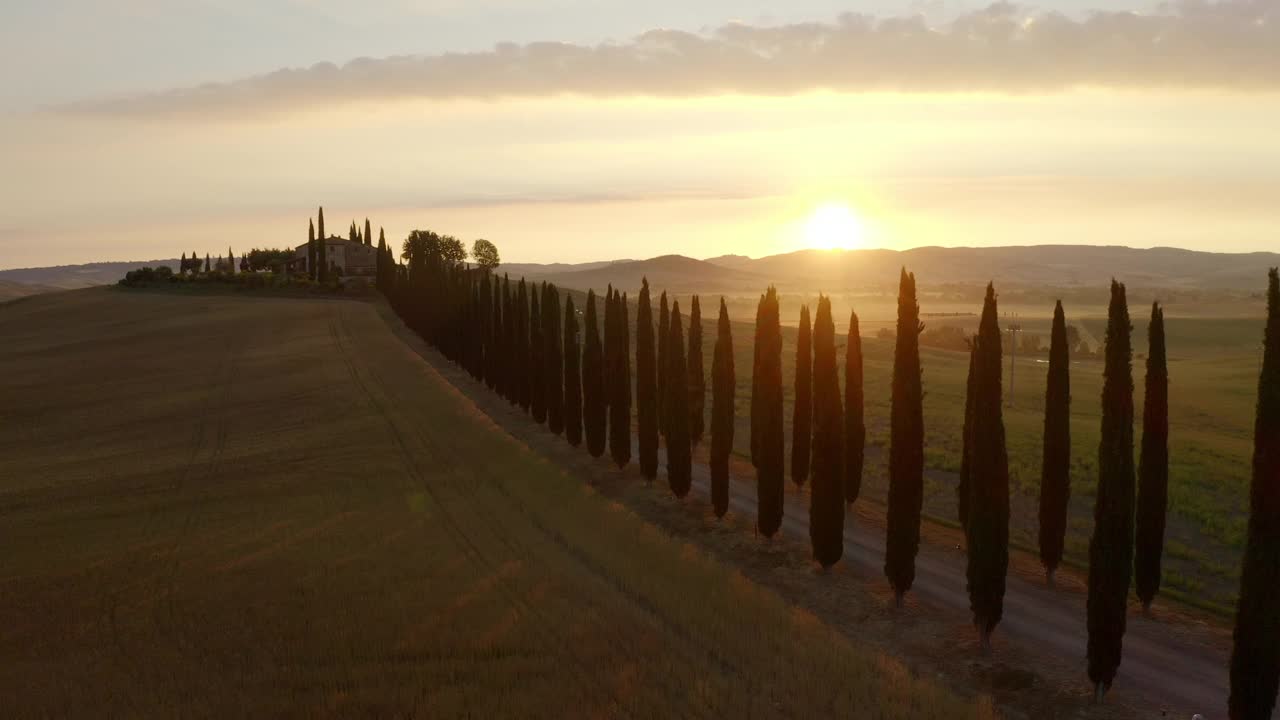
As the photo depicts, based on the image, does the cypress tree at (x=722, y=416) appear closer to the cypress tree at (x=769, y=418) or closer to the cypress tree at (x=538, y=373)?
the cypress tree at (x=769, y=418)

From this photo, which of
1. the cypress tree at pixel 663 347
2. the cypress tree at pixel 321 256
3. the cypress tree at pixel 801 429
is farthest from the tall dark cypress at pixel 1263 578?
the cypress tree at pixel 321 256

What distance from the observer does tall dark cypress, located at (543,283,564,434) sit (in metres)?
47.2

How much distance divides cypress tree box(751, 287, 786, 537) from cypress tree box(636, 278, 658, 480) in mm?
4341

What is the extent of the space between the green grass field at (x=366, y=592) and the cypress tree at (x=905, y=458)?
320 centimetres

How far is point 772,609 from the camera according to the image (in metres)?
22.2

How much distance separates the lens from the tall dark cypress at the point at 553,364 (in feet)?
155

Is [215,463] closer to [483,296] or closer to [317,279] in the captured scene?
[483,296]

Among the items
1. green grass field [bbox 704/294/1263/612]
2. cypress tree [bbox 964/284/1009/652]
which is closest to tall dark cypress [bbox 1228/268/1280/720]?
cypress tree [bbox 964/284/1009/652]

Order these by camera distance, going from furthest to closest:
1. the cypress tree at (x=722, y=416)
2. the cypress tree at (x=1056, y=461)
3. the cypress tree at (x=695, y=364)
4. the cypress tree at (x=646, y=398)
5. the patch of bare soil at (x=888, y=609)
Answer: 1. the cypress tree at (x=695, y=364)
2. the cypress tree at (x=646, y=398)
3. the cypress tree at (x=722, y=416)
4. the cypress tree at (x=1056, y=461)
5. the patch of bare soil at (x=888, y=609)

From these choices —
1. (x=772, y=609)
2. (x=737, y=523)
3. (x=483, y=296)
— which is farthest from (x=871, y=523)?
(x=483, y=296)

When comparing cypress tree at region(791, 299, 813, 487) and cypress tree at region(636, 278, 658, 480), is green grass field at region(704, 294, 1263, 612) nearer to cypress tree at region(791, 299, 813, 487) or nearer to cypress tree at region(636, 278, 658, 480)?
cypress tree at region(791, 299, 813, 487)

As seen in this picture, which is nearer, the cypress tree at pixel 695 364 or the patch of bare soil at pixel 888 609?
the patch of bare soil at pixel 888 609

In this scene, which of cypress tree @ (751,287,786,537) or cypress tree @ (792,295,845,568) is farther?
cypress tree @ (751,287,786,537)

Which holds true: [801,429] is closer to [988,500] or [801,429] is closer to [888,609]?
[888,609]
